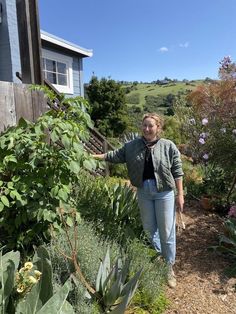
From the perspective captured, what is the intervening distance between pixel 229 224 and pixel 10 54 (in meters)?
6.97

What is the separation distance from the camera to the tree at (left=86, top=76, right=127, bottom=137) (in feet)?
49.4

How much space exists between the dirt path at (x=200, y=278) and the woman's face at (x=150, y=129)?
1608mm

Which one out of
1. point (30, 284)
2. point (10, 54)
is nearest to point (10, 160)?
point (30, 284)

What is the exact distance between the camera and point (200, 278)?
404 cm

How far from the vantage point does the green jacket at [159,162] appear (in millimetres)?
3740

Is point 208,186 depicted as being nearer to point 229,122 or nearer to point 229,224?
point 229,122

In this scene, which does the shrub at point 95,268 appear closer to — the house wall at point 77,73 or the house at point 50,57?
the house at point 50,57

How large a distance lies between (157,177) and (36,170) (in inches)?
52.9

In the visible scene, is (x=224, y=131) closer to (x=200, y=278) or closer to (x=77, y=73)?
(x=200, y=278)

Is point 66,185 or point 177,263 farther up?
point 66,185

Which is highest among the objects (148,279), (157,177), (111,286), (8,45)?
(8,45)

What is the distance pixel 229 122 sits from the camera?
5.71m

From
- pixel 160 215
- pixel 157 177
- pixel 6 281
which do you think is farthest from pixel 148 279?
pixel 6 281

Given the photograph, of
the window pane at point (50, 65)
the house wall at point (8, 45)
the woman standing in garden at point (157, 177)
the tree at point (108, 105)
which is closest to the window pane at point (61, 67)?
the window pane at point (50, 65)
